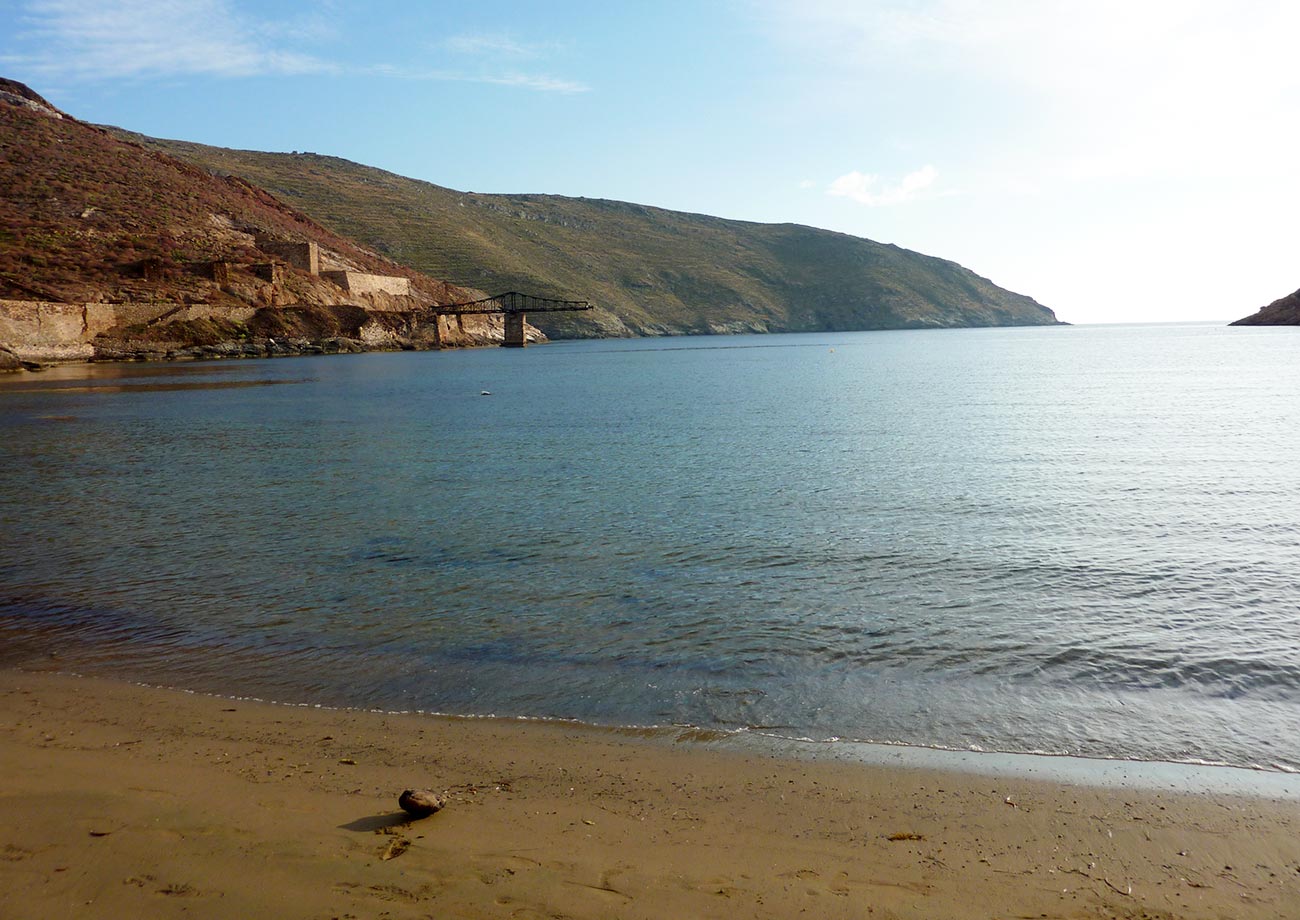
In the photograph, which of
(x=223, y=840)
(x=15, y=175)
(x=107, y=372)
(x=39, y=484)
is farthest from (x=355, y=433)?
(x=15, y=175)

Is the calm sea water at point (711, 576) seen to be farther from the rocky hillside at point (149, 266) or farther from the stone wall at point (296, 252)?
the stone wall at point (296, 252)

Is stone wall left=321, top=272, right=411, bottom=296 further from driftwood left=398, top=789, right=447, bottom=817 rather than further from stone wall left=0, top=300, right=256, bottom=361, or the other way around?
driftwood left=398, top=789, right=447, bottom=817

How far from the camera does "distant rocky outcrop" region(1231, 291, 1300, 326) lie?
431 ft

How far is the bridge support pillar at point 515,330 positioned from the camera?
119438mm

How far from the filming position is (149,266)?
6919 centimetres

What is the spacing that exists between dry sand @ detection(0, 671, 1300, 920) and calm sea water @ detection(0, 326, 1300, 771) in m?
0.86

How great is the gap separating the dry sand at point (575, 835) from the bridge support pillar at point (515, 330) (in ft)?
378

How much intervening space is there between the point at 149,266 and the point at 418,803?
76.8 meters

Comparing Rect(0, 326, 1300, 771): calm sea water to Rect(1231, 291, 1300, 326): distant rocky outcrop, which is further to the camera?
Rect(1231, 291, 1300, 326): distant rocky outcrop

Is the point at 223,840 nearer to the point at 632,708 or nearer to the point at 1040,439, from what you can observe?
the point at 632,708

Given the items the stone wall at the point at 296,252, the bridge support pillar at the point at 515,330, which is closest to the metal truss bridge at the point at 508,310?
the bridge support pillar at the point at 515,330

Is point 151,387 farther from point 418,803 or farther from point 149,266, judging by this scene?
point 418,803

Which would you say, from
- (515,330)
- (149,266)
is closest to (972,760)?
(149,266)

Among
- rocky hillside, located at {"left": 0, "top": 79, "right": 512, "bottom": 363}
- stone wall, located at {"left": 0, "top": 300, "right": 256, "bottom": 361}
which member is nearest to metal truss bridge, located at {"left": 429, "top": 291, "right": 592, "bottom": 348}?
rocky hillside, located at {"left": 0, "top": 79, "right": 512, "bottom": 363}
